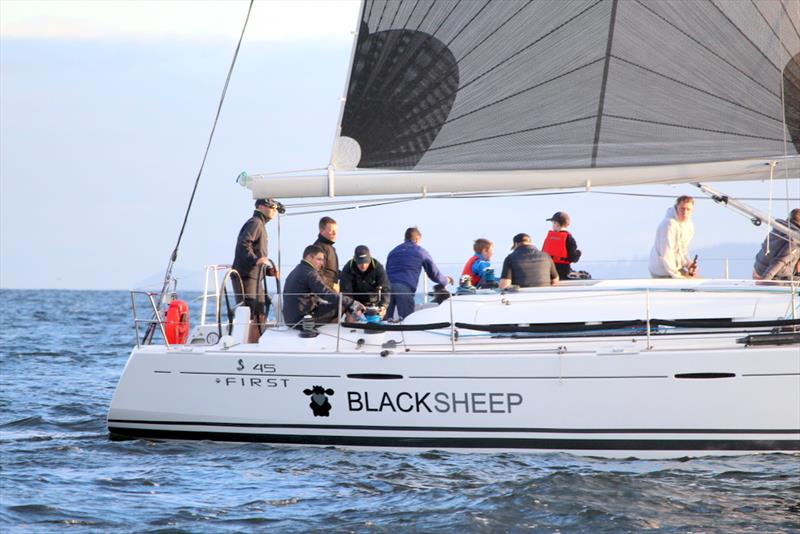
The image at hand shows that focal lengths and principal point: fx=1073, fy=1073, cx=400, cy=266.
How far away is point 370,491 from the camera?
6742 millimetres

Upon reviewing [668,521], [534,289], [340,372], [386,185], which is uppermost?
[386,185]

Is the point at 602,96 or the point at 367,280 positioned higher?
the point at 602,96

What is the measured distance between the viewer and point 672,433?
7.07m

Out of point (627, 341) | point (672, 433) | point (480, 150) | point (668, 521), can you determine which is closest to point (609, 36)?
point (480, 150)

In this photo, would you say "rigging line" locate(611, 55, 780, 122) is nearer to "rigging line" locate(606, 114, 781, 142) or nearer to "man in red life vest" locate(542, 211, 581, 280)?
"rigging line" locate(606, 114, 781, 142)

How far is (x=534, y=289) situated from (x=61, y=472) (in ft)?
12.3

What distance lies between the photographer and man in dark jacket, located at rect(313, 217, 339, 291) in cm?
877

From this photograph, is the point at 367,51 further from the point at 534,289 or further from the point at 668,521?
the point at 668,521

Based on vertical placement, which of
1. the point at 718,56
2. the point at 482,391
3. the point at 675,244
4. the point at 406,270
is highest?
the point at 718,56

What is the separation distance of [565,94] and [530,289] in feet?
5.04

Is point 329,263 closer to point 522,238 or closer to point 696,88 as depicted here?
point 522,238

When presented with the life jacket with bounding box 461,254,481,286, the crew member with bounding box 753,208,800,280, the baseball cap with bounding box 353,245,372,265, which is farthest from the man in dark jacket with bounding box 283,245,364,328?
the crew member with bounding box 753,208,800,280

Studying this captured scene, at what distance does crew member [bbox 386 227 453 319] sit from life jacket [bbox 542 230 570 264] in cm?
123

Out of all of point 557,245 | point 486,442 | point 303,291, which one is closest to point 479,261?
point 557,245
